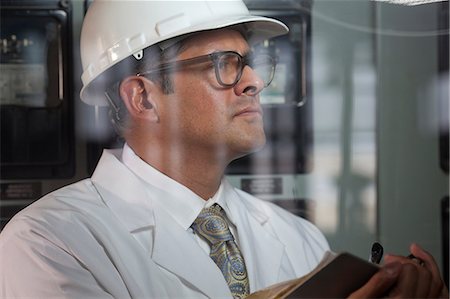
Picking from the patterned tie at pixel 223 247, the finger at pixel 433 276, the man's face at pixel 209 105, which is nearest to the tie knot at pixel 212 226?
the patterned tie at pixel 223 247

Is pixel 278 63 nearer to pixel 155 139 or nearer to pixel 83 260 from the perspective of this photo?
pixel 155 139

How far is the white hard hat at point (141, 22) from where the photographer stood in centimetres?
134

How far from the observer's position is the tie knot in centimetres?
142

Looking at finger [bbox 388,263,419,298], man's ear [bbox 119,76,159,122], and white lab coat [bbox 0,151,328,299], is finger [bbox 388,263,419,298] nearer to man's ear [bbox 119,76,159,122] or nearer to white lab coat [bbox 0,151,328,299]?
white lab coat [bbox 0,151,328,299]

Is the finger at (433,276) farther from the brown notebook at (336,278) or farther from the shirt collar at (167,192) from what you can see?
the shirt collar at (167,192)

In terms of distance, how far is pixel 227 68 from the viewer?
1.35 m

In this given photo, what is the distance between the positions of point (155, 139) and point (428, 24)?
0.70 m

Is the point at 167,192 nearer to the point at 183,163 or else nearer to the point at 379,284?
the point at 183,163

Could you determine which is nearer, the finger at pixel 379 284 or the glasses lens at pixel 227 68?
the finger at pixel 379 284

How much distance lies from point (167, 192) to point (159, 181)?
27mm

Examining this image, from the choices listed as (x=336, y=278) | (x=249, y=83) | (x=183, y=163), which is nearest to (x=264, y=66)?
(x=249, y=83)

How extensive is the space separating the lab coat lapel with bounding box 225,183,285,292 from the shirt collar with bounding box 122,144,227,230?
0.35 ft

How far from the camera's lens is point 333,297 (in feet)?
4.03

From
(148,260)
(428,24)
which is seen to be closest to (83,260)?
(148,260)
